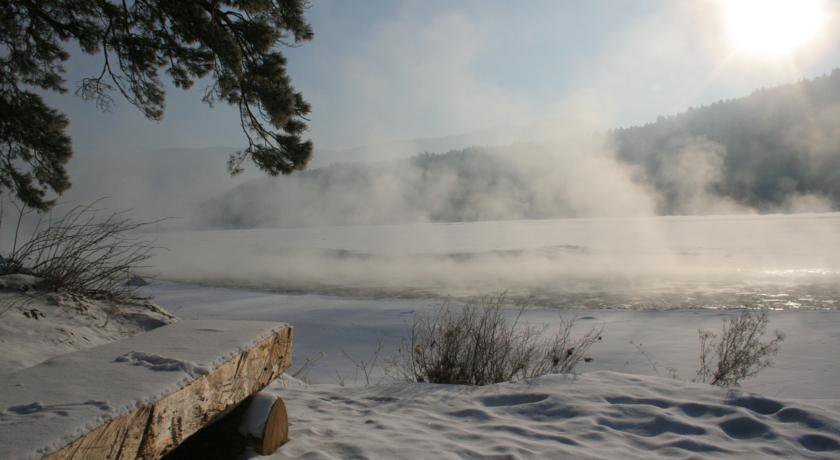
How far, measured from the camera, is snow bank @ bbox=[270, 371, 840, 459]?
8.57ft

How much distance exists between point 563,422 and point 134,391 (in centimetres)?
232

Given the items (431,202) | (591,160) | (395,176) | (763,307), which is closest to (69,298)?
(763,307)

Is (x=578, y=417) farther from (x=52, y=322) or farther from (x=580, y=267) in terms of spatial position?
(x=580, y=267)

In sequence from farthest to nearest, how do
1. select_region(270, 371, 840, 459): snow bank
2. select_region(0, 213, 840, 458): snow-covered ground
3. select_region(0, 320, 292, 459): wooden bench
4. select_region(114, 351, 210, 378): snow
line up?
select_region(0, 213, 840, 458): snow-covered ground → select_region(270, 371, 840, 459): snow bank → select_region(114, 351, 210, 378): snow → select_region(0, 320, 292, 459): wooden bench

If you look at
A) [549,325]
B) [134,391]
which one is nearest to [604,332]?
[549,325]

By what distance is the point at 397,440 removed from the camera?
2748 mm

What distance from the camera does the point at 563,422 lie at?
121 inches

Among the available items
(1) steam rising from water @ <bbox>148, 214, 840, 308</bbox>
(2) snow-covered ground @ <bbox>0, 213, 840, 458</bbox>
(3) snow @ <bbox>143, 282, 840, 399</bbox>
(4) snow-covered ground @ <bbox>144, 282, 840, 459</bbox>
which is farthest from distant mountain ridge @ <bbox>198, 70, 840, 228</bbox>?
(4) snow-covered ground @ <bbox>144, 282, 840, 459</bbox>

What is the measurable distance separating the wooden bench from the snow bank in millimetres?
566

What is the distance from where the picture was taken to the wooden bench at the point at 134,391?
57.2 inches

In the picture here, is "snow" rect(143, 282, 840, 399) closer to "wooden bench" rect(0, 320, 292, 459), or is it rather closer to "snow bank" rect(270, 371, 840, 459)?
"snow bank" rect(270, 371, 840, 459)

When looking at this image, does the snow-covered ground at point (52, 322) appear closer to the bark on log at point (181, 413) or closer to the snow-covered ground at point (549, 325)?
the snow-covered ground at point (549, 325)

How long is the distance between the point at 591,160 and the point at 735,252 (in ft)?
152

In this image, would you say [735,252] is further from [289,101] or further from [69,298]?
[69,298]
